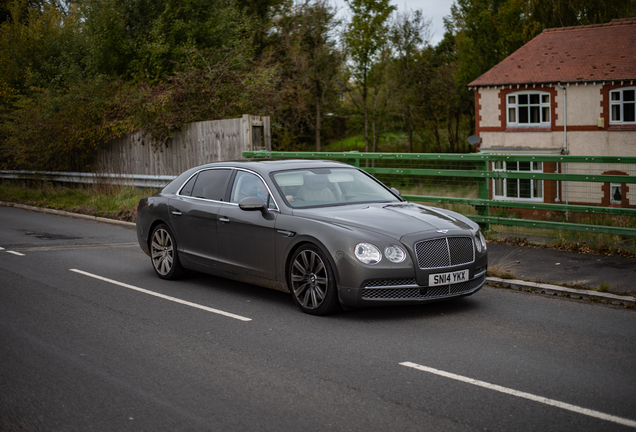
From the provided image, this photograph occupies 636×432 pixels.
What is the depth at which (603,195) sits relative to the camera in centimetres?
1053

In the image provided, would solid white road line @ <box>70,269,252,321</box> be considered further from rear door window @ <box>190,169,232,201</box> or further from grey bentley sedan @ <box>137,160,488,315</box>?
rear door window @ <box>190,169,232,201</box>

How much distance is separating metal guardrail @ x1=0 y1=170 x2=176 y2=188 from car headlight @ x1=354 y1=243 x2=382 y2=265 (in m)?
11.0

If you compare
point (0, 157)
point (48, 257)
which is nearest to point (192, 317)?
point (48, 257)

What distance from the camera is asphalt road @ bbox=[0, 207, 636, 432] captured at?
441 centimetres

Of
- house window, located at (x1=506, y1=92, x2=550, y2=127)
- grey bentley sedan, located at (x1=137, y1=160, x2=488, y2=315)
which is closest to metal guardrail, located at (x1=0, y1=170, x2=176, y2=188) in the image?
grey bentley sedan, located at (x1=137, y1=160, x2=488, y2=315)

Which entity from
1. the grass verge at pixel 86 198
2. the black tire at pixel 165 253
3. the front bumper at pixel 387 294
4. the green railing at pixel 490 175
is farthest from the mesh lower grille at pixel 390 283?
the grass verge at pixel 86 198

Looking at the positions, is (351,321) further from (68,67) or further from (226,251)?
(68,67)

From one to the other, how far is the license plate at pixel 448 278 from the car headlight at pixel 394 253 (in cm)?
35

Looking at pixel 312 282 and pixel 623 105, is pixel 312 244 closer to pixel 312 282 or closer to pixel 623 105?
pixel 312 282

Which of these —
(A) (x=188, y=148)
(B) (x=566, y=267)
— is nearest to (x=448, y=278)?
(B) (x=566, y=267)

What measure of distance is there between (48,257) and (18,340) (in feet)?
17.5

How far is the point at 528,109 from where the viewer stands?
37.7 metres

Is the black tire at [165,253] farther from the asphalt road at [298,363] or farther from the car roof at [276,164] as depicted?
the car roof at [276,164]

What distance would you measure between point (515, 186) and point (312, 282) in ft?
23.2
